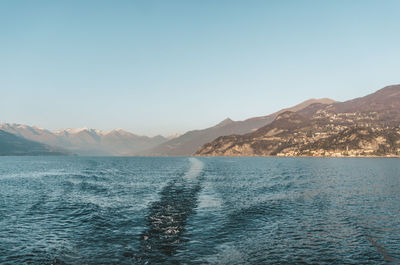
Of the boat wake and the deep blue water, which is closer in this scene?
the boat wake

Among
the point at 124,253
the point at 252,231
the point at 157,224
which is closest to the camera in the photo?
the point at 124,253

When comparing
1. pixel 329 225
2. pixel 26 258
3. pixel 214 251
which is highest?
pixel 26 258

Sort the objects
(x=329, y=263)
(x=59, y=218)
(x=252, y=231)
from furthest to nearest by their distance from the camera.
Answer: (x=59, y=218) → (x=252, y=231) → (x=329, y=263)

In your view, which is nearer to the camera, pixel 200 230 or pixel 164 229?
pixel 200 230

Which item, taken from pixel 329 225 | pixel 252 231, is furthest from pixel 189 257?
pixel 329 225

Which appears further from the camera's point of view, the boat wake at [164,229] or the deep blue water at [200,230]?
the deep blue water at [200,230]

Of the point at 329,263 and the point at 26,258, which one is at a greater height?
the point at 26,258

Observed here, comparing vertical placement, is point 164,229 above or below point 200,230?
above

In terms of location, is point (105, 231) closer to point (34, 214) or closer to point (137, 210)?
point (137, 210)

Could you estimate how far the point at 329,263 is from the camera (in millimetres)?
24922

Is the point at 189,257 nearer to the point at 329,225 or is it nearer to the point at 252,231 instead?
the point at 252,231

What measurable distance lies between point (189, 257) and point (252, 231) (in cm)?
1236

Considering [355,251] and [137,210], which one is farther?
[137,210]

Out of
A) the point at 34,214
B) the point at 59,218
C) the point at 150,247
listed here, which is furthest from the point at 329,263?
the point at 34,214
